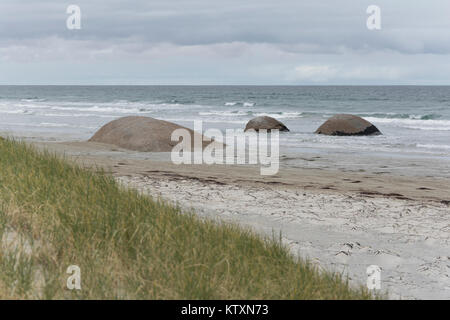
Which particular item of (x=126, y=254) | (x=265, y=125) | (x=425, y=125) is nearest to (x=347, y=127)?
(x=265, y=125)

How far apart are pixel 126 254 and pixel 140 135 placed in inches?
415

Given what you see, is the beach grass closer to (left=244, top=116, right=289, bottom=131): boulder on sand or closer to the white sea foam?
(left=244, top=116, right=289, bottom=131): boulder on sand

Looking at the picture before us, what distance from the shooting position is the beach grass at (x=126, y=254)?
362cm

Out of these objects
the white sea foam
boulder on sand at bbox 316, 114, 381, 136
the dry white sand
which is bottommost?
the dry white sand

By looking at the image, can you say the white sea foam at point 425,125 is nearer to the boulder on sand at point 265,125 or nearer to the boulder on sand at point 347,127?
the boulder on sand at point 347,127

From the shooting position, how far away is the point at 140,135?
1441cm

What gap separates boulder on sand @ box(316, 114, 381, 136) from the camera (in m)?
20.9

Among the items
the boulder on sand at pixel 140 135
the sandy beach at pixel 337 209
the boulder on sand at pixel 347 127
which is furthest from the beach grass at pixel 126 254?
the boulder on sand at pixel 347 127

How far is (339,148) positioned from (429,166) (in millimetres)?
3904

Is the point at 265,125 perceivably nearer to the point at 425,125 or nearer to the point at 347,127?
the point at 347,127

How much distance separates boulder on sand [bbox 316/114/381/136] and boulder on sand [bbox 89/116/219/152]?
7923 mm

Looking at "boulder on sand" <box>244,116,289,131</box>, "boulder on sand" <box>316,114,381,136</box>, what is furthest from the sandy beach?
"boulder on sand" <box>244,116,289,131</box>

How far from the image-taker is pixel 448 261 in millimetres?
5582

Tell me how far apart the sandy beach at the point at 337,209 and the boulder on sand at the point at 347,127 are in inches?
350
